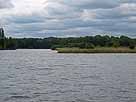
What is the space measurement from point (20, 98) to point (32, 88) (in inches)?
233

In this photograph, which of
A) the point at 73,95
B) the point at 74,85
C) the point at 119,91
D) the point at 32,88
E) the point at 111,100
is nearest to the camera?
the point at 111,100

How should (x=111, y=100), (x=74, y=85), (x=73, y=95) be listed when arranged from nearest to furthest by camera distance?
1. (x=111, y=100)
2. (x=73, y=95)
3. (x=74, y=85)

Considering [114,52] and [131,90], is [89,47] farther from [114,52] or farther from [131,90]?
[131,90]

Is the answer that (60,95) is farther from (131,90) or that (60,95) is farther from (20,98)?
(131,90)

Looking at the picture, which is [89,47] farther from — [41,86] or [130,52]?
[41,86]

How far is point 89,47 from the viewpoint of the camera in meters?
165

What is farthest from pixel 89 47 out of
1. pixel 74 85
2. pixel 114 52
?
pixel 74 85

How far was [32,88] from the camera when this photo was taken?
35.3 metres

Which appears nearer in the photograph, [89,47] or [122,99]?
[122,99]

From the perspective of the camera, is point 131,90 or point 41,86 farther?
point 41,86

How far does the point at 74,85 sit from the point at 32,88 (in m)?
4.58

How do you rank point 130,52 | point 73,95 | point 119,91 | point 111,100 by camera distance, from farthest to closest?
point 130,52
point 119,91
point 73,95
point 111,100

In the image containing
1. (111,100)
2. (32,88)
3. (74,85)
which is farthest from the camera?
(74,85)

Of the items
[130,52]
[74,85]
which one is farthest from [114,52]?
[74,85]
